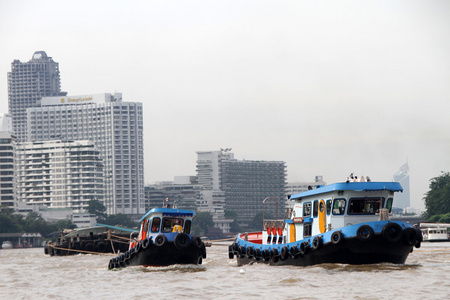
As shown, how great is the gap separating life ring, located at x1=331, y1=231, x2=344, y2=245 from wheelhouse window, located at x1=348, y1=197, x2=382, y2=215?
4.95 ft

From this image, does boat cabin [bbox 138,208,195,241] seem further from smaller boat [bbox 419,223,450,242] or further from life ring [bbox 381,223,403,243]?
smaller boat [bbox 419,223,450,242]

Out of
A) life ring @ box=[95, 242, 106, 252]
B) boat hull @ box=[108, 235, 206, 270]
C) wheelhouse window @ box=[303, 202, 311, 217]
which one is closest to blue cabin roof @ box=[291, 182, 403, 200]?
wheelhouse window @ box=[303, 202, 311, 217]

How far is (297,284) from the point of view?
113ft

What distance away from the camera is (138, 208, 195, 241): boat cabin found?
45.7m

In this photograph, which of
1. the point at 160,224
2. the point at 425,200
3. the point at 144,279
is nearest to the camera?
the point at 144,279

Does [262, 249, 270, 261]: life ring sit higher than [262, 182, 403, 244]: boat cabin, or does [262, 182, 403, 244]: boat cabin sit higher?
[262, 182, 403, 244]: boat cabin

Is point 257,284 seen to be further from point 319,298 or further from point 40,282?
point 40,282

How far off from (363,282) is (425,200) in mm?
131383

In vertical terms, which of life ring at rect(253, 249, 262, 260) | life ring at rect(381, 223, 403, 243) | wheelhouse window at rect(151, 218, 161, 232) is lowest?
life ring at rect(253, 249, 262, 260)

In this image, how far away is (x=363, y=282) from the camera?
3388 centimetres

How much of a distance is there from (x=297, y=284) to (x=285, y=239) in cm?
1146

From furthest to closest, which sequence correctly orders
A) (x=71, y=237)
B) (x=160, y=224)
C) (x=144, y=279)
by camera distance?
(x=71, y=237), (x=160, y=224), (x=144, y=279)

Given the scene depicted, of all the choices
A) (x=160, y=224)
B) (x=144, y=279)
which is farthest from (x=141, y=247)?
(x=144, y=279)

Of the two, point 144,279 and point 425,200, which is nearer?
point 144,279
